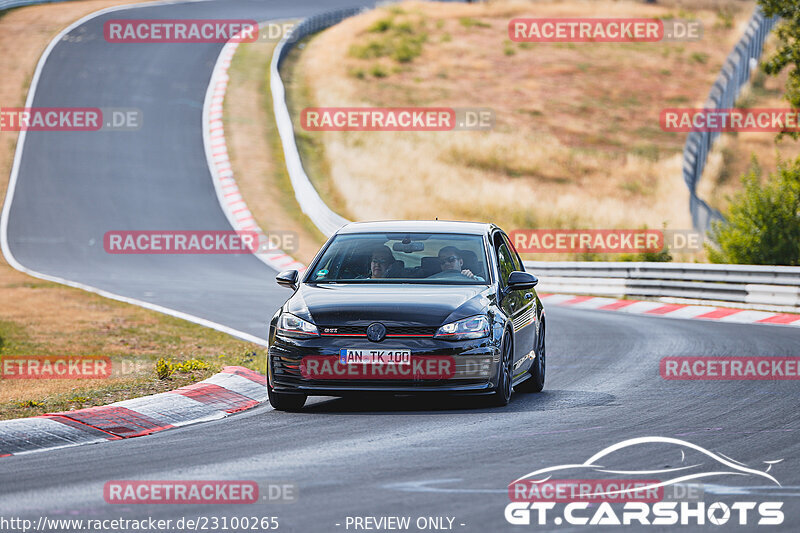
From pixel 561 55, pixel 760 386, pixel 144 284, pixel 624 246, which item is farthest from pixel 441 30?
pixel 760 386

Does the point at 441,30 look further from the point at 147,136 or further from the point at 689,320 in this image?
the point at 689,320

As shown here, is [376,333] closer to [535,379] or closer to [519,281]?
[519,281]

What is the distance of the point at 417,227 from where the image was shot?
11.3 m

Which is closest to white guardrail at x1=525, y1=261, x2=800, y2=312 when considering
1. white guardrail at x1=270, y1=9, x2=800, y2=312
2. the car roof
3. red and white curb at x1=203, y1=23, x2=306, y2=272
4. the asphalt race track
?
white guardrail at x1=270, y1=9, x2=800, y2=312

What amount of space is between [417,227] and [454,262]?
1.99 ft

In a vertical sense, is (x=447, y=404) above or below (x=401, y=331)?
below

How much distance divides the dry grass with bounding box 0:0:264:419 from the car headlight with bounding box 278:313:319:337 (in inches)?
58.4

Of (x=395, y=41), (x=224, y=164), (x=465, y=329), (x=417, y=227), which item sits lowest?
(x=465, y=329)

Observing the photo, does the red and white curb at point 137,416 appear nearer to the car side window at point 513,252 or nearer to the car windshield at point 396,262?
the car windshield at point 396,262

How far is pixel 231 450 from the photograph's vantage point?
316 inches

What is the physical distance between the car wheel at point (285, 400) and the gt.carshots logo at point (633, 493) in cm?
300

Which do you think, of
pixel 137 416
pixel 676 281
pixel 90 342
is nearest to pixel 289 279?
pixel 137 416

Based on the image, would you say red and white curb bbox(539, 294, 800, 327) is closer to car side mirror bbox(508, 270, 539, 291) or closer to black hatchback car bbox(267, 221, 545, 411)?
car side mirror bbox(508, 270, 539, 291)

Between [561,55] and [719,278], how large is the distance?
160ft
